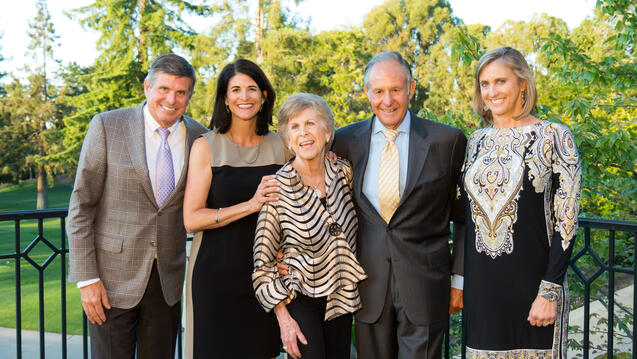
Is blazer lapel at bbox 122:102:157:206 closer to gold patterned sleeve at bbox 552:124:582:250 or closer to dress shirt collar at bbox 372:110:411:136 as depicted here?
dress shirt collar at bbox 372:110:411:136

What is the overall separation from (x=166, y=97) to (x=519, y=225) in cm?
195

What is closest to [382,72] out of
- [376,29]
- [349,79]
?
[349,79]

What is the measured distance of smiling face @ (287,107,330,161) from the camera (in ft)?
7.92

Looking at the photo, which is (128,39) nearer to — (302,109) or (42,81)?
(42,81)

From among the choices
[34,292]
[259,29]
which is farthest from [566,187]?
[259,29]

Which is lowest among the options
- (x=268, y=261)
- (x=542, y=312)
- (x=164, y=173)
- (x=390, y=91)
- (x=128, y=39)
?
(x=542, y=312)

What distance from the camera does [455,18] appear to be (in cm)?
2905

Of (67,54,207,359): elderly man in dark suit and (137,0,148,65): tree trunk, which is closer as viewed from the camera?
(67,54,207,359): elderly man in dark suit

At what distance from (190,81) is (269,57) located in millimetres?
15031

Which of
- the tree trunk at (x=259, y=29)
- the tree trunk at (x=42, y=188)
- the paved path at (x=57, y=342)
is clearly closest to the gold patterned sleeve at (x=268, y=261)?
the paved path at (x=57, y=342)

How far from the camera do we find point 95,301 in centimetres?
257

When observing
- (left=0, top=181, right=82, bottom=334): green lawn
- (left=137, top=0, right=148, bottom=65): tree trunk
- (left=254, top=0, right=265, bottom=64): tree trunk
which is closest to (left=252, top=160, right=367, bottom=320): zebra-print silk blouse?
(left=0, top=181, right=82, bottom=334): green lawn

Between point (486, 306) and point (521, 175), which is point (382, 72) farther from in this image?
point (486, 306)

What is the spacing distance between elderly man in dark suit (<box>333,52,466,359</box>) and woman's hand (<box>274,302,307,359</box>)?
0.40 metres
